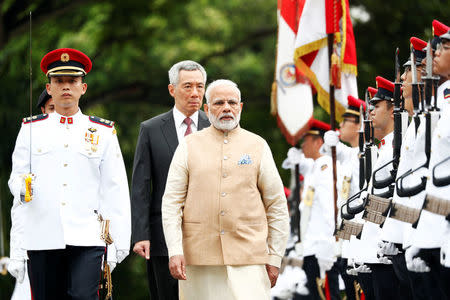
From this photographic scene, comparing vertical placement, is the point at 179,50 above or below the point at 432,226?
above

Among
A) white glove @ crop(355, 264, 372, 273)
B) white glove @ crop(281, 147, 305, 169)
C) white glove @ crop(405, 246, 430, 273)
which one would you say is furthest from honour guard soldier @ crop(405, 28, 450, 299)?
white glove @ crop(281, 147, 305, 169)

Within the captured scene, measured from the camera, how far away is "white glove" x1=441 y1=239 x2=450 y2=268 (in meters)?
5.59

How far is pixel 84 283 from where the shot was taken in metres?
6.80

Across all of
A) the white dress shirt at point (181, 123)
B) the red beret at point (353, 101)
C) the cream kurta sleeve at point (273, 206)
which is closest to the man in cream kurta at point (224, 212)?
the cream kurta sleeve at point (273, 206)

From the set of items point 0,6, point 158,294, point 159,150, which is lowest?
point 158,294

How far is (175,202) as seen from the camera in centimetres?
662

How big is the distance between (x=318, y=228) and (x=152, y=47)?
38.2 ft

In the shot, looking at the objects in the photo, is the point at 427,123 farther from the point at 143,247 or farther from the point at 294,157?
the point at 294,157

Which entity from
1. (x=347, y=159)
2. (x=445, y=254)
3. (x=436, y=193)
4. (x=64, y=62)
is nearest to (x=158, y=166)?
(x=64, y=62)

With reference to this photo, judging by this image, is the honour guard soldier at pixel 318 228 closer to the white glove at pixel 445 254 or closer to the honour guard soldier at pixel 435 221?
the honour guard soldier at pixel 435 221

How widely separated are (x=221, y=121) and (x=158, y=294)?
158cm

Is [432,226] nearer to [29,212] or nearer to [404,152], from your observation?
[404,152]

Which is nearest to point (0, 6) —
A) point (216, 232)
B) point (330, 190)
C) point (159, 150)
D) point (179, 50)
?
point (179, 50)

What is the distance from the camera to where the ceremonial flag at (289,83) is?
13117 mm
